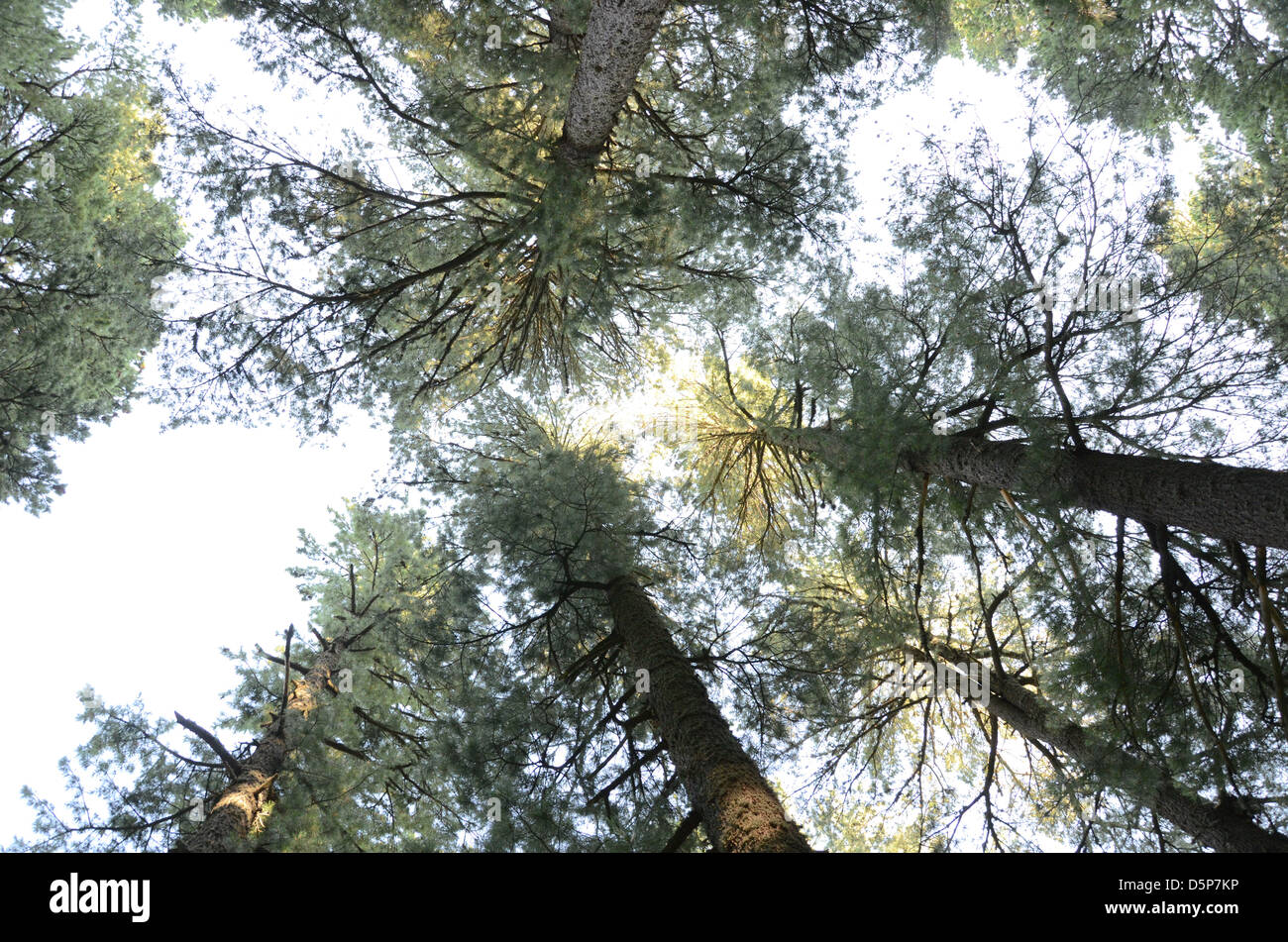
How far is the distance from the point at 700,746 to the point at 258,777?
4.35 meters

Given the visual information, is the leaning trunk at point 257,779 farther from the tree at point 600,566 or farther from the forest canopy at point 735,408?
the tree at point 600,566

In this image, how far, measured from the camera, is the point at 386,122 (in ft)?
21.3

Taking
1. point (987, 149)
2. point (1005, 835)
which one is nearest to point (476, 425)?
point (987, 149)

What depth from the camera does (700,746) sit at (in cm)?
517

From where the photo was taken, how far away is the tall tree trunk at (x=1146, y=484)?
350cm

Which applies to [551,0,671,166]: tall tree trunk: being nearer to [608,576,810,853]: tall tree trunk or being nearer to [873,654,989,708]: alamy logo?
[608,576,810,853]: tall tree trunk

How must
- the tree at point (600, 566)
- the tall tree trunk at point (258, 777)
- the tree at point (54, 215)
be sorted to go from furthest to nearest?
1. the tree at point (54, 215)
2. the tall tree trunk at point (258, 777)
3. the tree at point (600, 566)

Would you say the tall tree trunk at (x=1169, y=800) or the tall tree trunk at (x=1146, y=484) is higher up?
the tall tree trunk at (x=1146, y=484)

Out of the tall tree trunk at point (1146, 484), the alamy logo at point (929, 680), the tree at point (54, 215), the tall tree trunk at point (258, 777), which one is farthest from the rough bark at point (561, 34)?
the tall tree trunk at point (258, 777)
